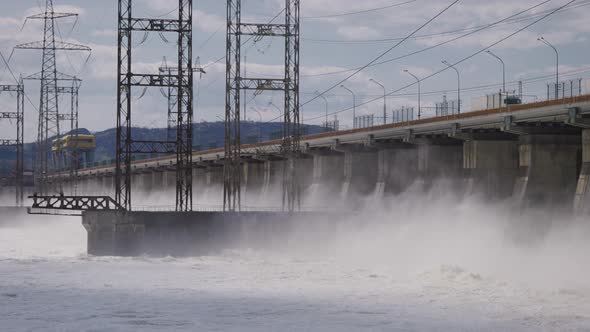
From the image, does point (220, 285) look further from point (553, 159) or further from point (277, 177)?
point (277, 177)

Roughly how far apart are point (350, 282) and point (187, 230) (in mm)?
19109

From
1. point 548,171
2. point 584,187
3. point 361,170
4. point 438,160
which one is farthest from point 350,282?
point 361,170

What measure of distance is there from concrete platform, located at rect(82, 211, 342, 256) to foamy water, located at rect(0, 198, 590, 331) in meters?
1.04

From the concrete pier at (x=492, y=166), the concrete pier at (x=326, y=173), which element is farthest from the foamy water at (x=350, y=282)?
the concrete pier at (x=326, y=173)

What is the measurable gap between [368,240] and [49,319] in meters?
37.0

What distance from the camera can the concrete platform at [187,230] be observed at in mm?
69062

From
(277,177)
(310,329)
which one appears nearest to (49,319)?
(310,329)

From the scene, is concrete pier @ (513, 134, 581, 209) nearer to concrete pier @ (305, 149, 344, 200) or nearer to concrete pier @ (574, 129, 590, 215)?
concrete pier @ (574, 129, 590, 215)

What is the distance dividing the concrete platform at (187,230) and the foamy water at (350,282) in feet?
3.43

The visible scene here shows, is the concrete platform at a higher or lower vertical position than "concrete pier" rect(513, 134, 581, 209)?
lower

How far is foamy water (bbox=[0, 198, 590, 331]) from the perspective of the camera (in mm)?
41344

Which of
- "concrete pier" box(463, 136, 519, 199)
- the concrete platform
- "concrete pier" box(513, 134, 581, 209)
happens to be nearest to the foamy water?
the concrete platform

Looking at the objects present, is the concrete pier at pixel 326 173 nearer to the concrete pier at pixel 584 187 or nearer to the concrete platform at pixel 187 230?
the concrete platform at pixel 187 230

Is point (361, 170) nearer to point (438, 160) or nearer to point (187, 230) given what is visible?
point (438, 160)
